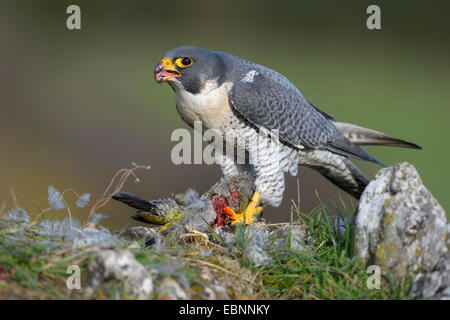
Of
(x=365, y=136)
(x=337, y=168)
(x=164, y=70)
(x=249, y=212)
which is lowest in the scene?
(x=249, y=212)

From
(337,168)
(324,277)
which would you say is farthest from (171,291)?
(337,168)

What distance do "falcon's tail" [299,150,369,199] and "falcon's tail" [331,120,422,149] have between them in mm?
203

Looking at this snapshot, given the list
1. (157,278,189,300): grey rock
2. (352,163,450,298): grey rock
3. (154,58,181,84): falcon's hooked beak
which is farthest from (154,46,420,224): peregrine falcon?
(157,278,189,300): grey rock

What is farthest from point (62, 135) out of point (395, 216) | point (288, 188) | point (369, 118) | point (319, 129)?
point (395, 216)

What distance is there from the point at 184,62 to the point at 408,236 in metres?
1.78

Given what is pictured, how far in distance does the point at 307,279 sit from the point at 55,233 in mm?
1159

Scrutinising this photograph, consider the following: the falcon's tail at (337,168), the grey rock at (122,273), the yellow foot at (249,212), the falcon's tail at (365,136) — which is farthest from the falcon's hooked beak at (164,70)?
the falcon's tail at (365,136)

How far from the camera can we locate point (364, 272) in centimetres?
223

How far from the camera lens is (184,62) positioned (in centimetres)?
323

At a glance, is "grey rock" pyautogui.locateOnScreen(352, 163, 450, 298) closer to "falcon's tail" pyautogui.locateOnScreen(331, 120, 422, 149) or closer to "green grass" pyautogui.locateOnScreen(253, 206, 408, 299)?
"green grass" pyautogui.locateOnScreen(253, 206, 408, 299)

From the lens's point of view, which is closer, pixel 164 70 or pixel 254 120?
pixel 164 70

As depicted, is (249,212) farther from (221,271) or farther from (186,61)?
(221,271)

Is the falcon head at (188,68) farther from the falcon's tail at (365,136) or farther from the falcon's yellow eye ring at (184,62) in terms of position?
the falcon's tail at (365,136)

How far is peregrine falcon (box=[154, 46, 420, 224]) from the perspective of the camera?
3.28m
